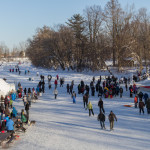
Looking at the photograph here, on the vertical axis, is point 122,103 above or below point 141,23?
below

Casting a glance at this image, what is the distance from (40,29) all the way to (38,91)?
52.3 m

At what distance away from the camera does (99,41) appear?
44.3m

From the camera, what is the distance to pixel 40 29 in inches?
2795

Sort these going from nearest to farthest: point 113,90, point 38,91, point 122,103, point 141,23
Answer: point 122,103
point 113,90
point 38,91
point 141,23

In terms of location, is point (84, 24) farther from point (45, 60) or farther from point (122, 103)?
point (122, 103)

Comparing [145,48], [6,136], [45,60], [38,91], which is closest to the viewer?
[6,136]

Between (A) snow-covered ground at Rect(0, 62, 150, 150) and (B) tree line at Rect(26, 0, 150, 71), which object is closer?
(A) snow-covered ground at Rect(0, 62, 150, 150)

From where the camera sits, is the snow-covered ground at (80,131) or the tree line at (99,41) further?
the tree line at (99,41)

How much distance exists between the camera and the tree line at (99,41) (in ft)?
128

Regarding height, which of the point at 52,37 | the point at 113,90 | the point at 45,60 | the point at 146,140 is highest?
the point at 52,37

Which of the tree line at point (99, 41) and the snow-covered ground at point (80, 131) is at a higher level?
Result: the tree line at point (99, 41)

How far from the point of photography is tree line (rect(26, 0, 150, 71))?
38.9 meters

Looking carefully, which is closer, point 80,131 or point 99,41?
point 80,131

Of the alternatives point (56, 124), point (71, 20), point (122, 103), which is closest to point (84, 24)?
point (71, 20)
